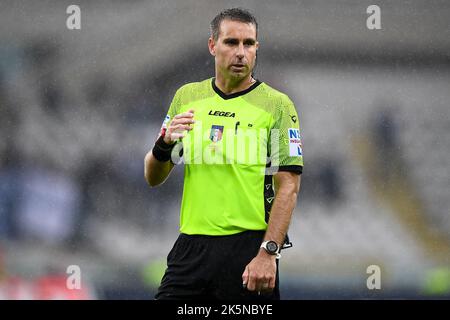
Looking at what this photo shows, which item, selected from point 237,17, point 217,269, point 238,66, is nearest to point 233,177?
point 217,269

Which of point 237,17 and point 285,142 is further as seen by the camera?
point 237,17

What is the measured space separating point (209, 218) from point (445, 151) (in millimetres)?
3559

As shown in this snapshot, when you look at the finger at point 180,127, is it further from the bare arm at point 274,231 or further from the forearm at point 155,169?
the bare arm at point 274,231

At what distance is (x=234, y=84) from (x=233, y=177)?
46 cm

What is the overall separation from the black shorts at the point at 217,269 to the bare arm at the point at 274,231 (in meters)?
0.11

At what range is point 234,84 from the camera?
4.18m

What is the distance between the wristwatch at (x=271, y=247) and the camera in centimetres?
386

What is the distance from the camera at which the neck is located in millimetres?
4168

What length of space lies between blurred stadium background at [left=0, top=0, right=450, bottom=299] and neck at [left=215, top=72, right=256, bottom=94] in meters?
2.70

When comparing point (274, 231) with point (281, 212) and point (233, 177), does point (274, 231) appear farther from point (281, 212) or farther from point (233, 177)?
point (233, 177)

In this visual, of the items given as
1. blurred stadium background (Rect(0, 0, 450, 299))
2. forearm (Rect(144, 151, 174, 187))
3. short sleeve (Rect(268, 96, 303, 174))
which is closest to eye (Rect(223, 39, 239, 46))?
short sleeve (Rect(268, 96, 303, 174))

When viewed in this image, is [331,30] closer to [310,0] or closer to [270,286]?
[310,0]

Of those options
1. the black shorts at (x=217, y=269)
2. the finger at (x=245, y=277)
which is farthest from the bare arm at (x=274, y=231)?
the black shorts at (x=217, y=269)
